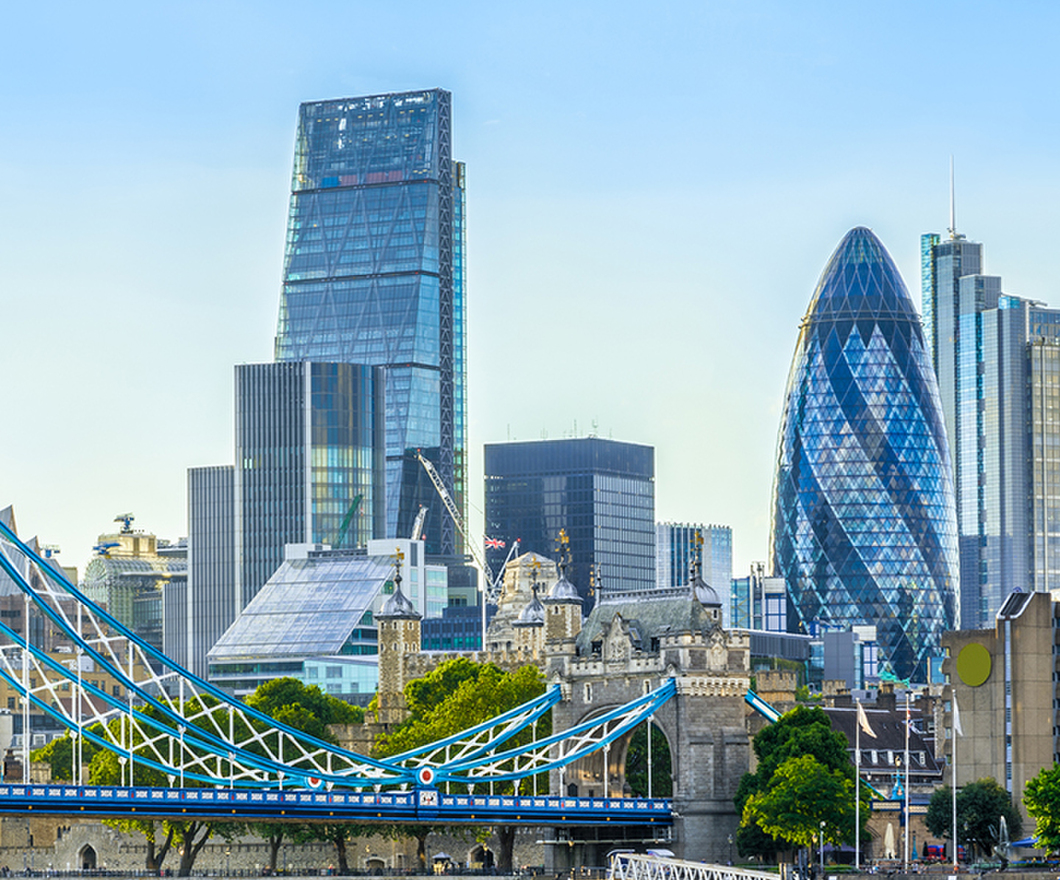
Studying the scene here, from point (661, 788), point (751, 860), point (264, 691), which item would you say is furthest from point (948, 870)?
point (264, 691)

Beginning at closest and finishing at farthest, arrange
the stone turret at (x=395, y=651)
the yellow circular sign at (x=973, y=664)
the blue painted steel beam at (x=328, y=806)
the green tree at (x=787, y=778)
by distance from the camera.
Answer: the blue painted steel beam at (x=328, y=806) → the green tree at (x=787, y=778) → the yellow circular sign at (x=973, y=664) → the stone turret at (x=395, y=651)

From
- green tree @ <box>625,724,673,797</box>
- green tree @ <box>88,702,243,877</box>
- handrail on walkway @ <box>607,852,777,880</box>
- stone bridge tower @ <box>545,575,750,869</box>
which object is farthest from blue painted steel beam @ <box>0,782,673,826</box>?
green tree @ <box>88,702,243,877</box>

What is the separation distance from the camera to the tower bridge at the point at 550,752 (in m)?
127

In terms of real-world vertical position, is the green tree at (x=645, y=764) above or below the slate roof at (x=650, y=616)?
below

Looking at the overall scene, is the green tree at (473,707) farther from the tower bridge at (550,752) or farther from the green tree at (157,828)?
the green tree at (157,828)

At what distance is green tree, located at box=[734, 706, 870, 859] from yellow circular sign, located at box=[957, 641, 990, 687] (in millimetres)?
8812

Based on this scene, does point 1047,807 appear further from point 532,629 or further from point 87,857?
point 87,857

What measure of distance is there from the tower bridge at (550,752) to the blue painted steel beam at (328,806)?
0.07m

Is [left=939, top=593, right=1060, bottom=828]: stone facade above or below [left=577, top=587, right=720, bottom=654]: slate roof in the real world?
below

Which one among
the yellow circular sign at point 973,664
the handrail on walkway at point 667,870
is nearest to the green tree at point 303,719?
the handrail on walkway at point 667,870

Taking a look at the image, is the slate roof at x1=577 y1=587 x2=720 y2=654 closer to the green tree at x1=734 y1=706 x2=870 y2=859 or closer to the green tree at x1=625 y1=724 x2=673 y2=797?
the green tree at x1=625 y1=724 x2=673 y2=797

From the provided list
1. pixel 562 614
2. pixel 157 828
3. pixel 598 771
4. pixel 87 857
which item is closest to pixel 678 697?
pixel 598 771

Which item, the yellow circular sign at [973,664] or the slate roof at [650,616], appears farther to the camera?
the slate roof at [650,616]

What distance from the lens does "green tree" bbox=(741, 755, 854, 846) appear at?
423ft
